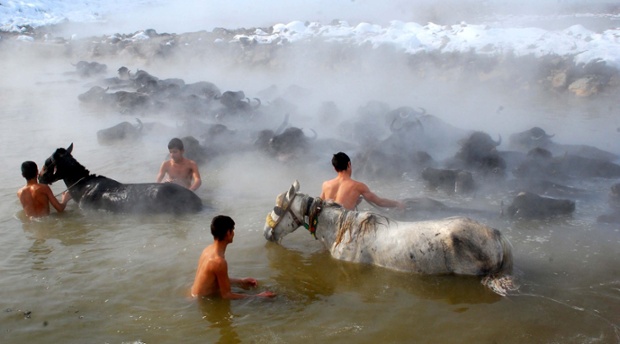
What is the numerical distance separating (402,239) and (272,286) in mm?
1594

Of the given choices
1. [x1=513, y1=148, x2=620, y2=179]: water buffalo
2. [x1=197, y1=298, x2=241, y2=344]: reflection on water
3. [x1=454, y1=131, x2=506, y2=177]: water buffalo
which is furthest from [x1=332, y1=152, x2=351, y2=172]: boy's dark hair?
Answer: [x1=513, y1=148, x2=620, y2=179]: water buffalo

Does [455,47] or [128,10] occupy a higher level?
[128,10]

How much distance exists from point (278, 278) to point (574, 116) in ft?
39.3

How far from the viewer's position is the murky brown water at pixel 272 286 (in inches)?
197

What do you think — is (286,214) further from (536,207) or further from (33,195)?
(33,195)

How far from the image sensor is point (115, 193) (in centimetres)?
827

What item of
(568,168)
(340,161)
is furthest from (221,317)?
(568,168)

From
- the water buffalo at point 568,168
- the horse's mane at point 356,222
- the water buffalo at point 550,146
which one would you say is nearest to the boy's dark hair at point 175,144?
the horse's mane at point 356,222

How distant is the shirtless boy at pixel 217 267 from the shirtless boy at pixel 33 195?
12.3 ft

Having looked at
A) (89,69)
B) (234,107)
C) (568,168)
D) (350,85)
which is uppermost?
(89,69)

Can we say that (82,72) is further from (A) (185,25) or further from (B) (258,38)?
(A) (185,25)

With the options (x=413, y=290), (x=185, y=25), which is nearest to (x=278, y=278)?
(x=413, y=290)

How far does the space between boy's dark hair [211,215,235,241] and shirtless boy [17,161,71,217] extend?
4.07 meters

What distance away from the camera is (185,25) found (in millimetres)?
40531
